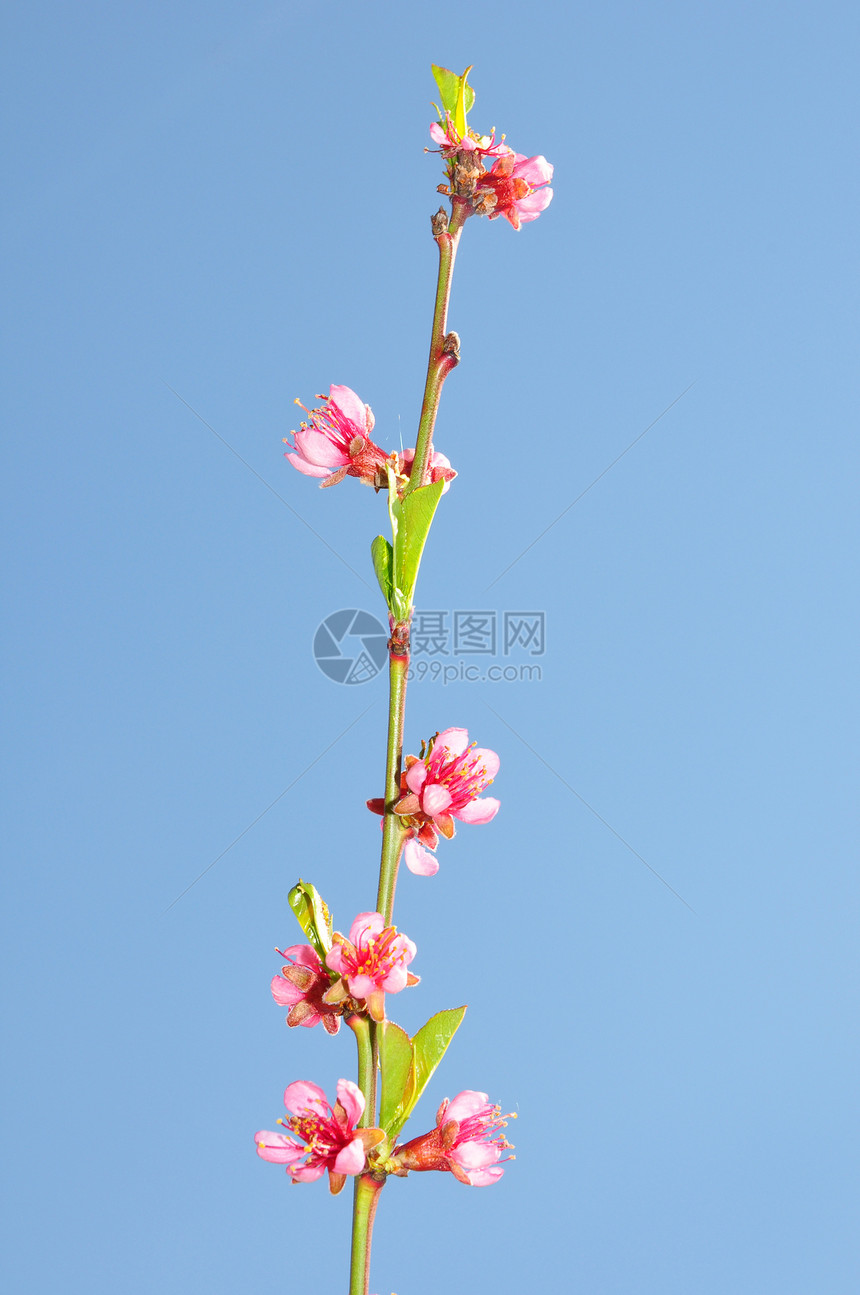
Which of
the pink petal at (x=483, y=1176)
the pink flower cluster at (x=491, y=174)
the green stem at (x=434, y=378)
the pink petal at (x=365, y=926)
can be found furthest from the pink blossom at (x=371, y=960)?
the pink flower cluster at (x=491, y=174)

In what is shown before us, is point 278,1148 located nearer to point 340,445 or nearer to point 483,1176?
point 483,1176

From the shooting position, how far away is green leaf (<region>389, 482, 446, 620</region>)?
2.21ft

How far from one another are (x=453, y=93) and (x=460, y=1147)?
2.19 feet

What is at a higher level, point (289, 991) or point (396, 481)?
point (396, 481)

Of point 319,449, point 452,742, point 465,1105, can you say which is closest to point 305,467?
point 319,449

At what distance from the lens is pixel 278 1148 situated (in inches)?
24.6

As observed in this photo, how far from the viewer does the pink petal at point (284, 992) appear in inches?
25.7

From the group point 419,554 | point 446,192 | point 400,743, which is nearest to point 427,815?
point 400,743

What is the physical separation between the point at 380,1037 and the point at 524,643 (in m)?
0.81

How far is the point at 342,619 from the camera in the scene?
140cm

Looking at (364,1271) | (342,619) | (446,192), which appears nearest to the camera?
(364,1271)

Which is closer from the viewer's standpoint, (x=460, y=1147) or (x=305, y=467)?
(x=460, y=1147)

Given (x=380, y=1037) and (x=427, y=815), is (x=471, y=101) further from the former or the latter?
(x=380, y=1037)

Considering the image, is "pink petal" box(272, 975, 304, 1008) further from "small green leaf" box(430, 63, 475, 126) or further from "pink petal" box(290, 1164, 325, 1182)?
"small green leaf" box(430, 63, 475, 126)
